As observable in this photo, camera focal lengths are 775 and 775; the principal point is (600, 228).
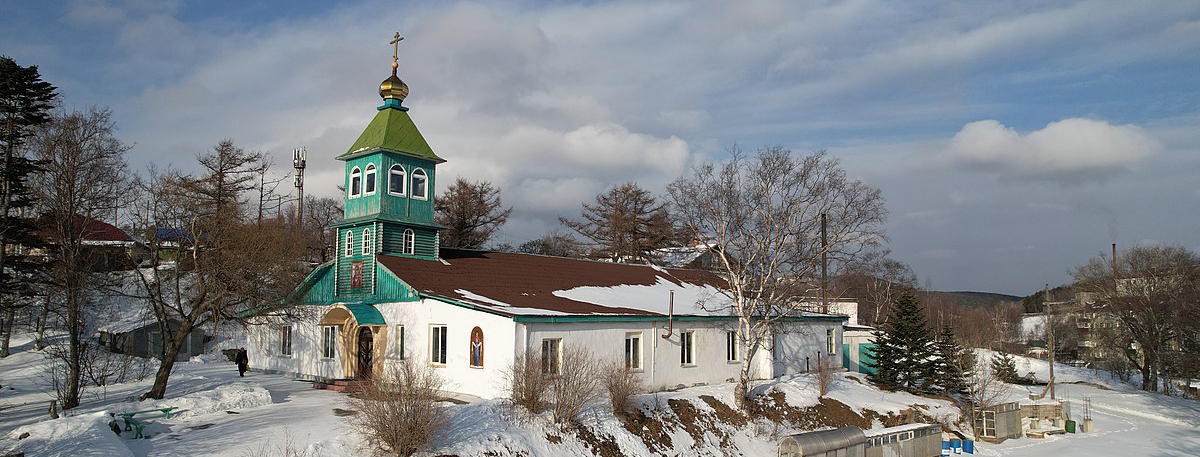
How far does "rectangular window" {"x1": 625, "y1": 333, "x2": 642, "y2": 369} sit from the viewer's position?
23547 mm

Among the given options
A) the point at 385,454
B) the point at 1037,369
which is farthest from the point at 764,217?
the point at 1037,369

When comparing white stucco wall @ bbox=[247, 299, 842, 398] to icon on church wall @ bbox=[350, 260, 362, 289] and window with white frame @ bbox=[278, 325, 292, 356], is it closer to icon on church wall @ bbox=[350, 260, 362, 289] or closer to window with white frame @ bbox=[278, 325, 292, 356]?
window with white frame @ bbox=[278, 325, 292, 356]

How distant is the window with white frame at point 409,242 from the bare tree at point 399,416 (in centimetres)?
1084

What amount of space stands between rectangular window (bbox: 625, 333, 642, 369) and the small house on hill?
0.12 feet

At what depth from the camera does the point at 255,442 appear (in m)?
14.9

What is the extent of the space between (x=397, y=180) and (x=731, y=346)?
1308 centimetres

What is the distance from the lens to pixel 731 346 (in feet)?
91.7

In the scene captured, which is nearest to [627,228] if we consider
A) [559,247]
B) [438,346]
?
[559,247]

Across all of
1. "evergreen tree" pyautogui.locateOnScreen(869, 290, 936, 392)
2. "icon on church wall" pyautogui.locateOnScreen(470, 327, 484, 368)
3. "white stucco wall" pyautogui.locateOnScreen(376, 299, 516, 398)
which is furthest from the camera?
"evergreen tree" pyautogui.locateOnScreen(869, 290, 936, 392)

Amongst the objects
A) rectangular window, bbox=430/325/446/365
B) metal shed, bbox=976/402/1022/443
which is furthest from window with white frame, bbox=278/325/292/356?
metal shed, bbox=976/402/1022/443

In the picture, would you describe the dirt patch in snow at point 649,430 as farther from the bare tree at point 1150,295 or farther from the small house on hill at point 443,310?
the bare tree at point 1150,295

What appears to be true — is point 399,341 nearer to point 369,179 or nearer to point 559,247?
point 369,179

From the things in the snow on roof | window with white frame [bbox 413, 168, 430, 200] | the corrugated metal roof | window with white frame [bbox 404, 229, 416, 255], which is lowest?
the corrugated metal roof

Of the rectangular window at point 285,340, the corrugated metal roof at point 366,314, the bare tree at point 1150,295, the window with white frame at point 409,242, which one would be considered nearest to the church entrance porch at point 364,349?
the corrugated metal roof at point 366,314
